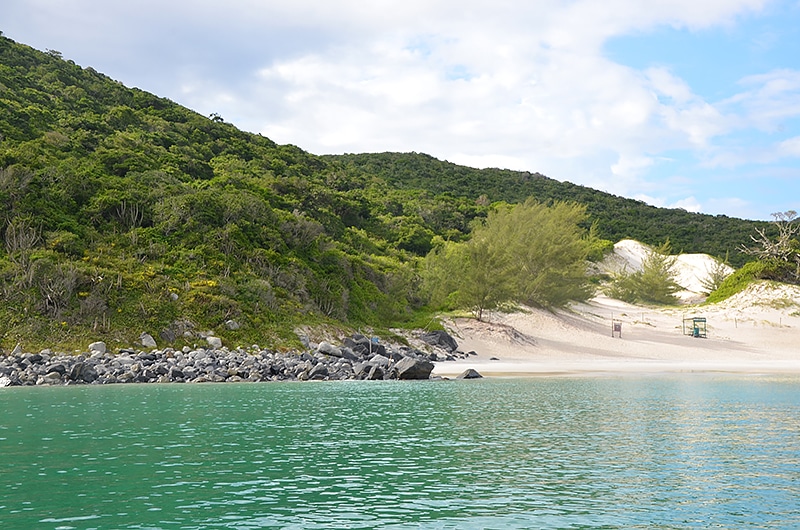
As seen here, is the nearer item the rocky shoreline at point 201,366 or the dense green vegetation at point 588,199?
the rocky shoreline at point 201,366

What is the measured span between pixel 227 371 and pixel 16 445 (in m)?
17.4

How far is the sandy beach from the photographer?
41656 millimetres

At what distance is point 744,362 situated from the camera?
4525cm

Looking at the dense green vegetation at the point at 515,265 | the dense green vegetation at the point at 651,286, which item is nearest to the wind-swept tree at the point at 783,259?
the dense green vegetation at the point at 651,286

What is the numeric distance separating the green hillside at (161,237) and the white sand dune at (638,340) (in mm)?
6773

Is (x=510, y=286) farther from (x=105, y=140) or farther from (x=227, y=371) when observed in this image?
(x=105, y=140)

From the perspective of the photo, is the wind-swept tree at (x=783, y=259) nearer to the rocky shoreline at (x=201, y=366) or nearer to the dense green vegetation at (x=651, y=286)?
the dense green vegetation at (x=651, y=286)

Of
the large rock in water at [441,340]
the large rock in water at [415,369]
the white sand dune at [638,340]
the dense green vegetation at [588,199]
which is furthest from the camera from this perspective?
the dense green vegetation at [588,199]

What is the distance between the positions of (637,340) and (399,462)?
44861mm

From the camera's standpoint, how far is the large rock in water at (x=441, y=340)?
45.9 meters

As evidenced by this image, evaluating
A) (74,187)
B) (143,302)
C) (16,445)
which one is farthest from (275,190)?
(16,445)

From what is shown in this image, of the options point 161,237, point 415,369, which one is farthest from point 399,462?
point 161,237

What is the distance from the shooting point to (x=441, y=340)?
46.4 metres

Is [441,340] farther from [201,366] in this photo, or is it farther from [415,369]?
[201,366]
